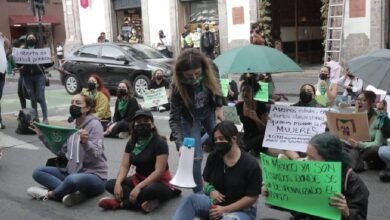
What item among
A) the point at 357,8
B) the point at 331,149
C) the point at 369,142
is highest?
the point at 357,8

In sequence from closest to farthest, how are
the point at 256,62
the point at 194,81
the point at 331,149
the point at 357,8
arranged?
the point at 331,149 < the point at 194,81 < the point at 256,62 < the point at 357,8

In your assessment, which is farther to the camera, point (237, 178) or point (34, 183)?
point (34, 183)

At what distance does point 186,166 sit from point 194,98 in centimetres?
71

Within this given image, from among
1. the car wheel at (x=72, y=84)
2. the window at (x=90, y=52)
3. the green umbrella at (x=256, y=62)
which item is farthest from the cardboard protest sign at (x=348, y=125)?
the car wheel at (x=72, y=84)

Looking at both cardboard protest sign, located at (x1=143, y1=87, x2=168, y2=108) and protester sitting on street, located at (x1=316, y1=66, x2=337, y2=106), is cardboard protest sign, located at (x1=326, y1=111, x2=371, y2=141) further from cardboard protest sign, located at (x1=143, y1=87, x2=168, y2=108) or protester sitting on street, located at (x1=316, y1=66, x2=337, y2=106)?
cardboard protest sign, located at (x1=143, y1=87, x2=168, y2=108)

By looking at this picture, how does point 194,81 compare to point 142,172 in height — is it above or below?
above

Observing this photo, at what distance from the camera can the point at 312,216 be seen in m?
3.84

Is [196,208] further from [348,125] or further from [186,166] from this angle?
[348,125]

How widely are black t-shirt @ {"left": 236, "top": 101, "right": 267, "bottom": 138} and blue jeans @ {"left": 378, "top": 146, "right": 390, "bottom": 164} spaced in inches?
60.1

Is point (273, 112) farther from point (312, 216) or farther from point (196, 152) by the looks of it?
point (312, 216)

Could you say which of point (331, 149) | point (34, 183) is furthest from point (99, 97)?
point (331, 149)

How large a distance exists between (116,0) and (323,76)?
16381mm

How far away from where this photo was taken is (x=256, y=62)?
239 inches

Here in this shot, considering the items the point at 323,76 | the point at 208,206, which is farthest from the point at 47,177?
the point at 323,76
